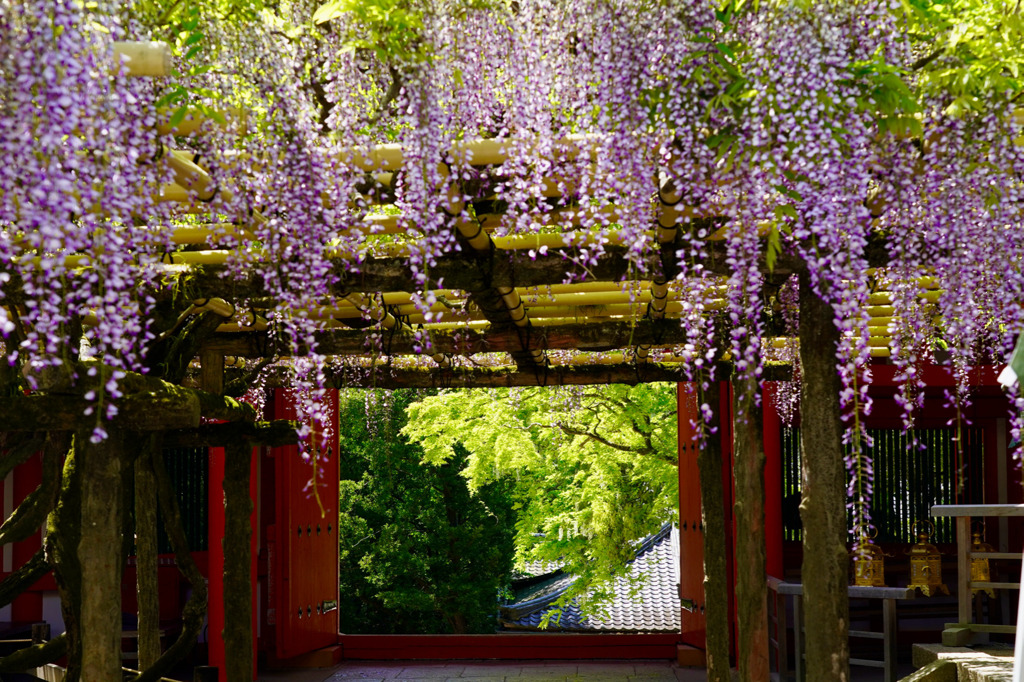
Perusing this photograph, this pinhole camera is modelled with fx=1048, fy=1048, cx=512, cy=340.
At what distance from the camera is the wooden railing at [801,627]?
609 centimetres

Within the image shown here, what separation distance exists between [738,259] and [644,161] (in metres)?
0.49

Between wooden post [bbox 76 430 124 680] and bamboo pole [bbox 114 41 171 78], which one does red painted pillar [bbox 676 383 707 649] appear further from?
bamboo pole [bbox 114 41 171 78]

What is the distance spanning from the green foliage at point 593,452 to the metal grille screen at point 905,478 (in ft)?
11.4

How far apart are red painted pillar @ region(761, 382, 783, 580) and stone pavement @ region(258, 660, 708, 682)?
3.46 ft

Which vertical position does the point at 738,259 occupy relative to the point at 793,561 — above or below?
above

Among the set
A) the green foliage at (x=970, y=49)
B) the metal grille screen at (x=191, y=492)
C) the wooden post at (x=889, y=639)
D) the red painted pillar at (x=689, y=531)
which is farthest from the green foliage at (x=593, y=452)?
the green foliage at (x=970, y=49)

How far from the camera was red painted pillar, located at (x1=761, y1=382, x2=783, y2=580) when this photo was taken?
7285mm

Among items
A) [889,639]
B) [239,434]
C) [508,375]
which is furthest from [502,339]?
[889,639]

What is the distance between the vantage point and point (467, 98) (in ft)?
10.1

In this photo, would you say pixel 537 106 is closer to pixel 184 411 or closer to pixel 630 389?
pixel 184 411

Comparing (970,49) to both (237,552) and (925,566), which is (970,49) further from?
(925,566)

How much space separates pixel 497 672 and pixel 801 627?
2641 mm

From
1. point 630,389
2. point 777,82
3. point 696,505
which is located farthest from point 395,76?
point 630,389

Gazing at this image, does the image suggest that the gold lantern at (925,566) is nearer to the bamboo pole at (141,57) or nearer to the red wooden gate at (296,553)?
the red wooden gate at (296,553)
